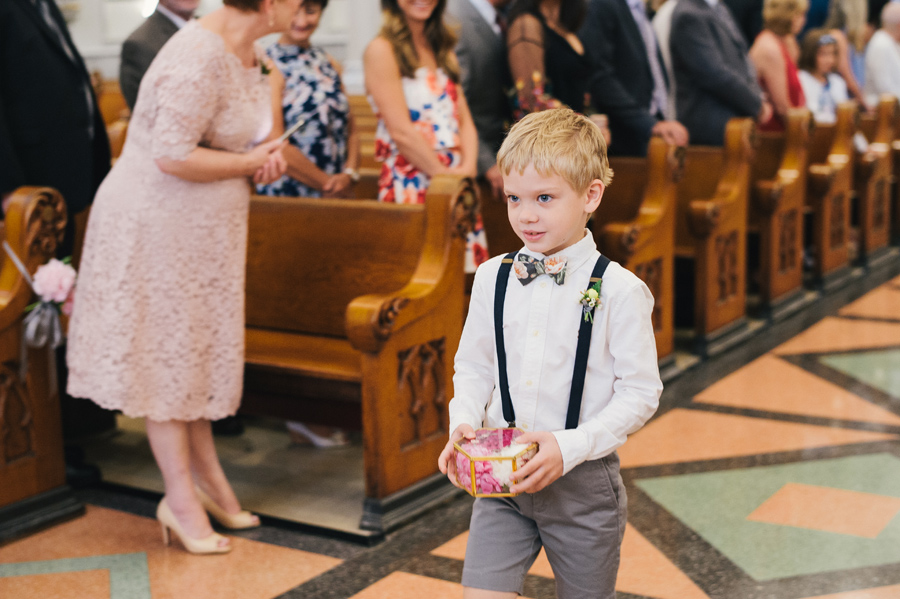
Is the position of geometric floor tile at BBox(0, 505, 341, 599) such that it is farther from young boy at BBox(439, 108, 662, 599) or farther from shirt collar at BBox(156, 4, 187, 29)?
shirt collar at BBox(156, 4, 187, 29)

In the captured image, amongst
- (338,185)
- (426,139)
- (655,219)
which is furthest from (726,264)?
(338,185)

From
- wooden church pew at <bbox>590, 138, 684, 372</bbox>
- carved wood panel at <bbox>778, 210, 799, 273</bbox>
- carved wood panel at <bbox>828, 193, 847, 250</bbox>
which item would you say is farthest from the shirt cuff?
carved wood panel at <bbox>828, 193, 847, 250</bbox>

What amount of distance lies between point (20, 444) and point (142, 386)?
0.53 m

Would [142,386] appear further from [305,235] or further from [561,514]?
[561,514]

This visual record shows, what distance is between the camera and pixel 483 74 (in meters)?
3.99

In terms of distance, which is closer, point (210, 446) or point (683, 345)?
point (210, 446)

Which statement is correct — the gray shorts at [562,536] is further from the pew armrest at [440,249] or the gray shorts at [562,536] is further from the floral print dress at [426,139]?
the floral print dress at [426,139]

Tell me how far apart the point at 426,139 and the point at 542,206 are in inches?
77.4

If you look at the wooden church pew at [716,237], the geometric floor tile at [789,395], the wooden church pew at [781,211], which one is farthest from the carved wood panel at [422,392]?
the wooden church pew at [781,211]

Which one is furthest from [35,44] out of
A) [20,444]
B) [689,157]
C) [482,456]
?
[689,157]

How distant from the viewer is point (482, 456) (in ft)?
4.94

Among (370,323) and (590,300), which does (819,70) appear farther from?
(590,300)

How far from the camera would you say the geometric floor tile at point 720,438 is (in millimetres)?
3504

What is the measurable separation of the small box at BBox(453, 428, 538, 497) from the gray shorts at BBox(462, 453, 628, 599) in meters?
0.15
